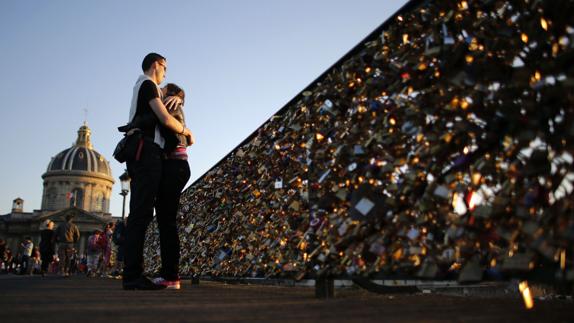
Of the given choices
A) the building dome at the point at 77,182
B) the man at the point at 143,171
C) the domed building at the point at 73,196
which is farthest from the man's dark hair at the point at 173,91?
the building dome at the point at 77,182

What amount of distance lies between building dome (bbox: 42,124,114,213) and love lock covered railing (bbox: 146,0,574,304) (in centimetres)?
10101

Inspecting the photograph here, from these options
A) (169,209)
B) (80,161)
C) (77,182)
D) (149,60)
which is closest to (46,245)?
(169,209)

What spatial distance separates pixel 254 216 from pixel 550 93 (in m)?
3.14

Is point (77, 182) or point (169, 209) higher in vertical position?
point (77, 182)

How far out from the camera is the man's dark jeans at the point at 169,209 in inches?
188

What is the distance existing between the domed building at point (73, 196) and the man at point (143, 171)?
8678cm

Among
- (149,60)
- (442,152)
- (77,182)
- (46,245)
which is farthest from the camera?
(77,182)

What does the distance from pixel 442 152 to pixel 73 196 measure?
10568 cm

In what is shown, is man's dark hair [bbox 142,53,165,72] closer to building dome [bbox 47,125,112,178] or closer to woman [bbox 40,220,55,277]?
woman [bbox 40,220,55,277]

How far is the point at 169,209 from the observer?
16.0 ft

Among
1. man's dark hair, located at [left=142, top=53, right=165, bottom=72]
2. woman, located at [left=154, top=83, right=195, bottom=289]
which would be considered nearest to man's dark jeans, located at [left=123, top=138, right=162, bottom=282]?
woman, located at [left=154, top=83, right=195, bottom=289]

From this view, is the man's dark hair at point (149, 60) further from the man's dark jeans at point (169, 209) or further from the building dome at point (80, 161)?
the building dome at point (80, 161)

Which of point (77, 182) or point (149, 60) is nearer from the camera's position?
point (149, 60)

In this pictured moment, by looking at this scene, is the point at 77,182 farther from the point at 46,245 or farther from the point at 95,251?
the point at 46,245
